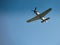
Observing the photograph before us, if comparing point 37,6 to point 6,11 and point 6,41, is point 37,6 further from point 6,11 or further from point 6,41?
point 6,41

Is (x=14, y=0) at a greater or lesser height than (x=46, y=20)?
greater

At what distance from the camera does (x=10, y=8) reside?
354cm

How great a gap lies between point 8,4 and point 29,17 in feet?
1.75

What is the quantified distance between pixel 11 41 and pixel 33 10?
834mm

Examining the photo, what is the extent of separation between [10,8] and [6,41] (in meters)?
0.73

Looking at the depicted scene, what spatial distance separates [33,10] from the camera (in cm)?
358

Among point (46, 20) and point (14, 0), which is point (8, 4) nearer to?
point (14, 0)

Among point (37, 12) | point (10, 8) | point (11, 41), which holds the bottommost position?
point (11, 41)

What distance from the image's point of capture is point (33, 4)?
363 centimetres

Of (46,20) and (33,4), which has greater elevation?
(33,4)

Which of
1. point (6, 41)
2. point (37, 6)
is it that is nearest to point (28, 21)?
point (37, 6)

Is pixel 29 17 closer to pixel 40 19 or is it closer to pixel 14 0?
pixel 40 19

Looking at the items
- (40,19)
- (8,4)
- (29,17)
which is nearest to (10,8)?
(8,4)

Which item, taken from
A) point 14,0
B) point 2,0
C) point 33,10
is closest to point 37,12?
point 33,10
